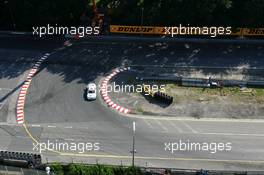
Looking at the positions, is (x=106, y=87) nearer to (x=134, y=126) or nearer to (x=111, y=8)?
(x=134, y=126)

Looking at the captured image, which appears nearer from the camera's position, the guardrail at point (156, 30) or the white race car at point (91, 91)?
the white race car at point (91, 91)

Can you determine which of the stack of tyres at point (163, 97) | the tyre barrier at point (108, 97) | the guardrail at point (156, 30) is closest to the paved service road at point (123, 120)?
the tyre barrier at point (108, 97)

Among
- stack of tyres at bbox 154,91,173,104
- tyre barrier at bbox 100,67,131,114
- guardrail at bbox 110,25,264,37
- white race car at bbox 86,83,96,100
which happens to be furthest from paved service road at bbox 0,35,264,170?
stack of tyres at bbox 154,91,173,104

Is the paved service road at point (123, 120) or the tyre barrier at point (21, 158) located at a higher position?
the paved service road at point (123, 120)

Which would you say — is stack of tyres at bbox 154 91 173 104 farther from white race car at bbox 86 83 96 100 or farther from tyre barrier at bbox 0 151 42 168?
tyre barrier at bbox 0 151 42 168

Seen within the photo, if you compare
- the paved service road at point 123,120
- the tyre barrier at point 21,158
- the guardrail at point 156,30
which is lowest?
the tyre barrier at point 21,158

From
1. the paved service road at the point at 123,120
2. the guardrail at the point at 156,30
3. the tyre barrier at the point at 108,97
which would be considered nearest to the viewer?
the paved service road at the point at 123,120

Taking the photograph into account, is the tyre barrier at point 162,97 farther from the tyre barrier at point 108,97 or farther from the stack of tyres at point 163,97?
the tyre barrier at point 108,97
